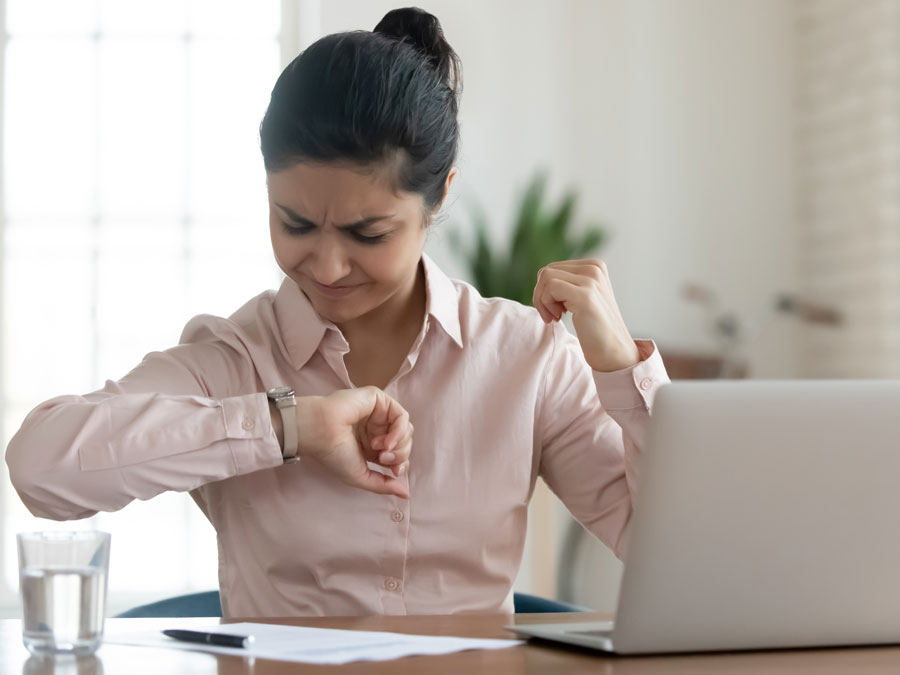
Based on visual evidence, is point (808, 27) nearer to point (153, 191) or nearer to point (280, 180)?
point (153, 191)

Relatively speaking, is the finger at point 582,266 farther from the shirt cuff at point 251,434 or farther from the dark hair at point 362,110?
the shirt cuff at point 251,434

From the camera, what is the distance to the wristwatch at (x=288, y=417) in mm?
1332

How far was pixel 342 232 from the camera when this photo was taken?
146cm

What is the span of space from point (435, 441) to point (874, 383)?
0.74m

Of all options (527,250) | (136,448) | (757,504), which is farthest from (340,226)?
(527,250)

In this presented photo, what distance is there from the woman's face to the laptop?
639 millimetres

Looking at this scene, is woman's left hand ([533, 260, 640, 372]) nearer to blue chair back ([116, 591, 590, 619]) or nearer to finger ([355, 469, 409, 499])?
finger ([355, 469, 409, 499])

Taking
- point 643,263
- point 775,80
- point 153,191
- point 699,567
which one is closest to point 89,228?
point 153,191

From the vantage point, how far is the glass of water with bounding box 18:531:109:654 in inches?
38.2

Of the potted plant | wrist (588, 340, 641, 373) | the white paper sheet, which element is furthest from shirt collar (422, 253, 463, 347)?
the potted plant

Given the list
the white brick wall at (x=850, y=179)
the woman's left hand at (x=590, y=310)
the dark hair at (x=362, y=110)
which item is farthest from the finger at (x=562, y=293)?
the white brick wall at (x=850, y=179)

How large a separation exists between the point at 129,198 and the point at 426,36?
247 cm

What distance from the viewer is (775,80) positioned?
13.7 ft

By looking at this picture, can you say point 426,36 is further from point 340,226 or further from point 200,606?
point 200,606
